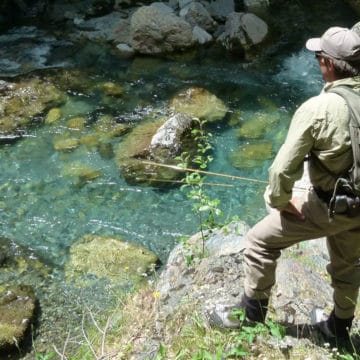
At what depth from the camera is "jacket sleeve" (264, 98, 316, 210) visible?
2516 millimetres

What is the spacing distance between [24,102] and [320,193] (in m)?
6.86

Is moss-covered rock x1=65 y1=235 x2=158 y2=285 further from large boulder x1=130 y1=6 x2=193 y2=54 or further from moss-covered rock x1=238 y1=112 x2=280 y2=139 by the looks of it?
large boulder x1=130 y1=6 x2=193 y2=54

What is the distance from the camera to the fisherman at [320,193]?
8.21 ft

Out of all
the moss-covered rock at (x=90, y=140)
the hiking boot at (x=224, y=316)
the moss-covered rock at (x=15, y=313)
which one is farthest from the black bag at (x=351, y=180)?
the moss-covered rock at (x=90, y=140)

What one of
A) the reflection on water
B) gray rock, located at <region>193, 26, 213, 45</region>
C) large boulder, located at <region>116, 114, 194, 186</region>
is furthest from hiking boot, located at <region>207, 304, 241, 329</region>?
gray rock, located at <region>193, 26, 213, 45</region>

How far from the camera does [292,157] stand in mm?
2602

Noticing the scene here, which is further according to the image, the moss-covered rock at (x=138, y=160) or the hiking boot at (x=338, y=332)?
the moss-covered rock at (x=138, y=160)

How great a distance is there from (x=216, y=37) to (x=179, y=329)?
8599 millimetres

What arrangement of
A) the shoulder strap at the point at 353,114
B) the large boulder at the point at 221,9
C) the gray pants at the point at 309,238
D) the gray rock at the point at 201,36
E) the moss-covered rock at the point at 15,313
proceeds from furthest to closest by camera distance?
the large boulder at the point at 221,9
the gray rock at the point at 201,36
the moss-covered rock at the point at 15,313
the gray pants at the point at 309,238
the shoulder strap at the point at 353,114

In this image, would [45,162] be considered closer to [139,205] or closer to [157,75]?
[139,205]

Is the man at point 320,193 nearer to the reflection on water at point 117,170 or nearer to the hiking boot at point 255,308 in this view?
the hiking boot at point 255,308

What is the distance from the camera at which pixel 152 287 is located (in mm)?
4781

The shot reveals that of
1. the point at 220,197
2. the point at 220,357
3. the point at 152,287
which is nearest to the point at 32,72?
the point at 220,197

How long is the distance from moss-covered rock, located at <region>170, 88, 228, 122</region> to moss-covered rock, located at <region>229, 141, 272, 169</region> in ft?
3.30
